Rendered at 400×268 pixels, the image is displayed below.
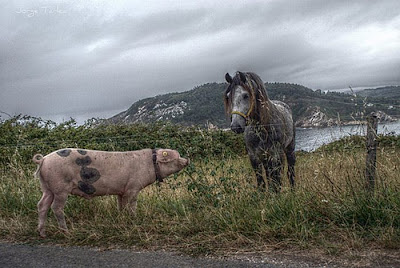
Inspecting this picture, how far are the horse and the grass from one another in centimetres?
62

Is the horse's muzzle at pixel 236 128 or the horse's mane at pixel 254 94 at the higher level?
the horse's mane at pixel 254 94

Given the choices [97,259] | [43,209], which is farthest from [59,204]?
[97,259]

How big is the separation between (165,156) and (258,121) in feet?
5.31

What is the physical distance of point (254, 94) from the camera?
5.54 m

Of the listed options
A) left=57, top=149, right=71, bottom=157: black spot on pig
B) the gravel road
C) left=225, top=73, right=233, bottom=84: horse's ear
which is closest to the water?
left=225, top=73, right=233, bottom=84: horse's ear

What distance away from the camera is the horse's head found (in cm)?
530

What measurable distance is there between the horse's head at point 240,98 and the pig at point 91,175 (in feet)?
3.90

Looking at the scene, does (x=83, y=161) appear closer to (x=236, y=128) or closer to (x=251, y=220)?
(x=236, y=128)

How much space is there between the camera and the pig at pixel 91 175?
4.54m

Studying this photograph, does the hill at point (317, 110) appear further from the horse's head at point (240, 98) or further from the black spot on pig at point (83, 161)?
the black spot on pig at point (83, 161)

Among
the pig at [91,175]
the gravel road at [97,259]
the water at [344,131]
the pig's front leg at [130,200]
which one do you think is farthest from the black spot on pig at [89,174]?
the water at [344,131]

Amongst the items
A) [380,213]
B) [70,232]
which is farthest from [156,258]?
[380,213]

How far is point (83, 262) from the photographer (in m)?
3.83

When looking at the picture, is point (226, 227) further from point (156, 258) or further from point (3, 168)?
point (3, 168)
